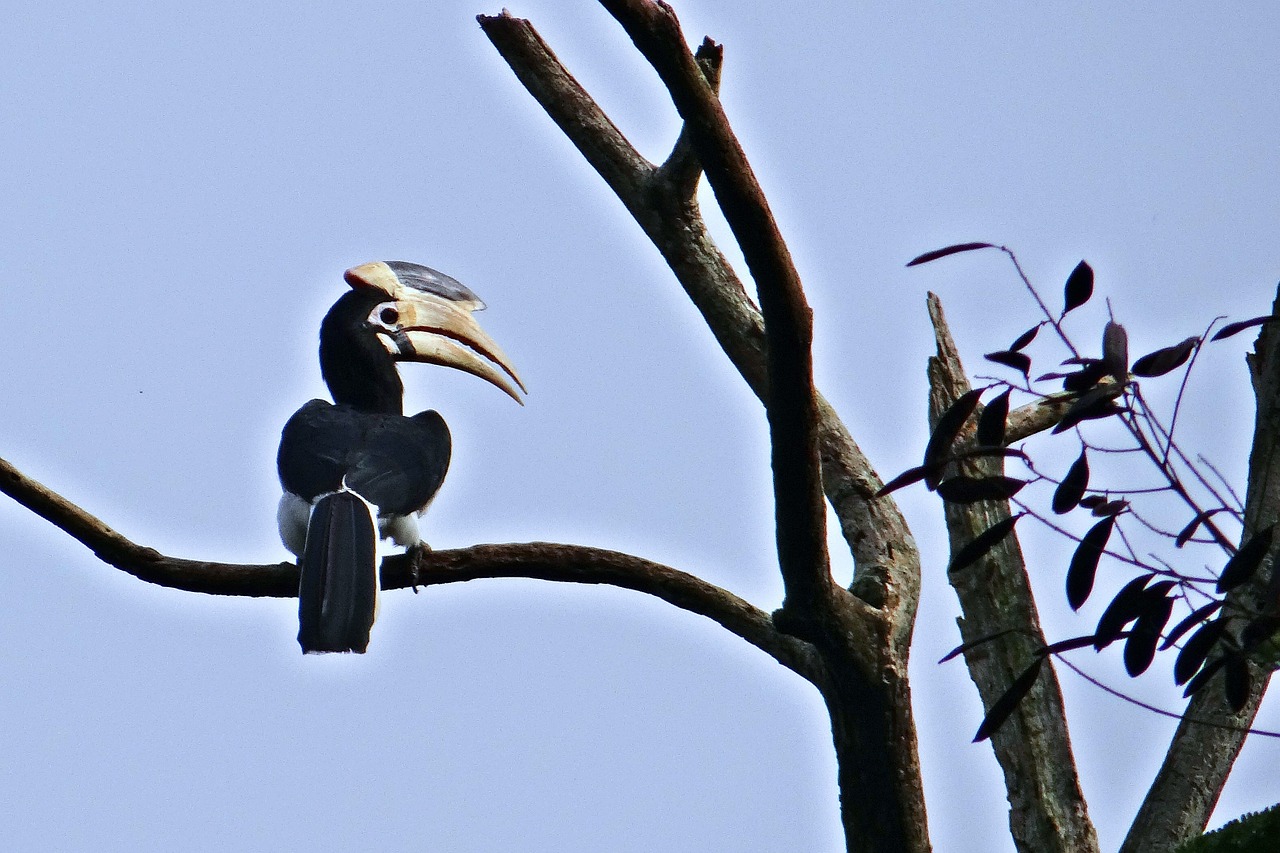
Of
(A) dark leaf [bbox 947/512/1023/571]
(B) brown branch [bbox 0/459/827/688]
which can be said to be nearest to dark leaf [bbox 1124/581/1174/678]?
(A) dark leaf [bbox 947/512/1023/571]

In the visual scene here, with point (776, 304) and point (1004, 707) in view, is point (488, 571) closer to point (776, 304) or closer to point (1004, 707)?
point (776, 304)

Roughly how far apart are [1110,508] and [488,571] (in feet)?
4.97

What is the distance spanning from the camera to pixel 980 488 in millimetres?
2639

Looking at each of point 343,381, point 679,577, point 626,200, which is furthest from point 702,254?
point 343,381

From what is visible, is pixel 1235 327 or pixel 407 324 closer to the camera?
pixel 1235 327

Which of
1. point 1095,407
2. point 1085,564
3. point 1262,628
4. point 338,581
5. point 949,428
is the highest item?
point 338,581

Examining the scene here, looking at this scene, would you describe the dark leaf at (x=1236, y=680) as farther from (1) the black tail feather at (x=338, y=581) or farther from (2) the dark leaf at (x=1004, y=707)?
(1) the black tail feather at (x=338, y=581)

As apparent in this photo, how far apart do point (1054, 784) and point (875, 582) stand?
31.0 inches

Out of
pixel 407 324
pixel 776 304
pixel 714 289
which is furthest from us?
pixel 407 324

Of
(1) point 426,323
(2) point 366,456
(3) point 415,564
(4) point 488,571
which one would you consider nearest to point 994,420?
(4) point 488,571

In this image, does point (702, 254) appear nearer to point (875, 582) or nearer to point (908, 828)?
point (875, 582)

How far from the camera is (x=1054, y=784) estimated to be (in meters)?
3.83

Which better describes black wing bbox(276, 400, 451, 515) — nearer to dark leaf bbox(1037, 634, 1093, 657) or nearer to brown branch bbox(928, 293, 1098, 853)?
brown branch bbox(928, 293, 1098, 853)

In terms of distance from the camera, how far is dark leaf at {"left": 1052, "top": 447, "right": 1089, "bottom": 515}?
8.41 ft
